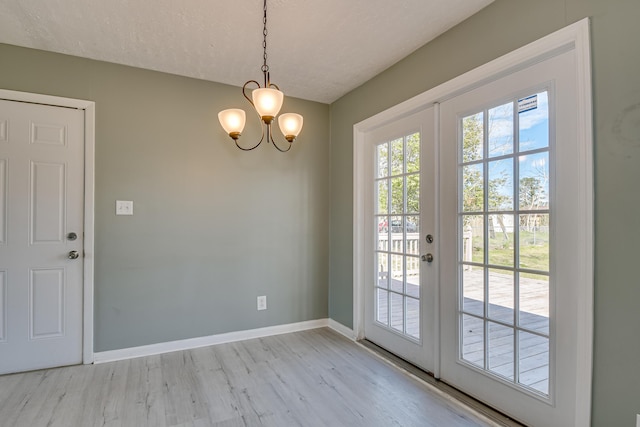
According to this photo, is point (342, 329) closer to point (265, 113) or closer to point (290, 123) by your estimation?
point (290, 123)

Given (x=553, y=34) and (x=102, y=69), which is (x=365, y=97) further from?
(x=102, y=69)

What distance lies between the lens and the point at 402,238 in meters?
2.76

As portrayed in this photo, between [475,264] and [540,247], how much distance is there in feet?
1.39

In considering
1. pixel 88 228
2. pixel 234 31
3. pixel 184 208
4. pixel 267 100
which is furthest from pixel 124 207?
pixel 267 100

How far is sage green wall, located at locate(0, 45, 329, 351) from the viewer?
8.91ft

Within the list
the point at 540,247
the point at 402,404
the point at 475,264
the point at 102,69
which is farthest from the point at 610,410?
the point at 102,69

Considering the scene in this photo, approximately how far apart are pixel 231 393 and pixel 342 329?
4.72ft

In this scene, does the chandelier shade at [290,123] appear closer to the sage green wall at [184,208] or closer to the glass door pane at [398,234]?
the glass door pane at [398,234]

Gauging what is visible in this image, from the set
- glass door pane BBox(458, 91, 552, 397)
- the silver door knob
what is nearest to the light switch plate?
the silver door knob

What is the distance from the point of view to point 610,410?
1475 mm

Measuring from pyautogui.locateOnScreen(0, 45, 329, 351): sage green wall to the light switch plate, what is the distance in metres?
0.04

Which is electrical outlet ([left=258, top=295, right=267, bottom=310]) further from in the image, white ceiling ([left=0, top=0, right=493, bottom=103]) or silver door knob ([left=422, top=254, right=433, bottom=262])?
white ceiling ([left=0, top=0, right=493, bottom=103])

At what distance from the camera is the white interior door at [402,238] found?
2479 millimetres

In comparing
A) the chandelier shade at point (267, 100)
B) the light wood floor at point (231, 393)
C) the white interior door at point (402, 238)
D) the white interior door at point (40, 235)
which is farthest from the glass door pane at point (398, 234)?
the white interior door at point (40, 235)
